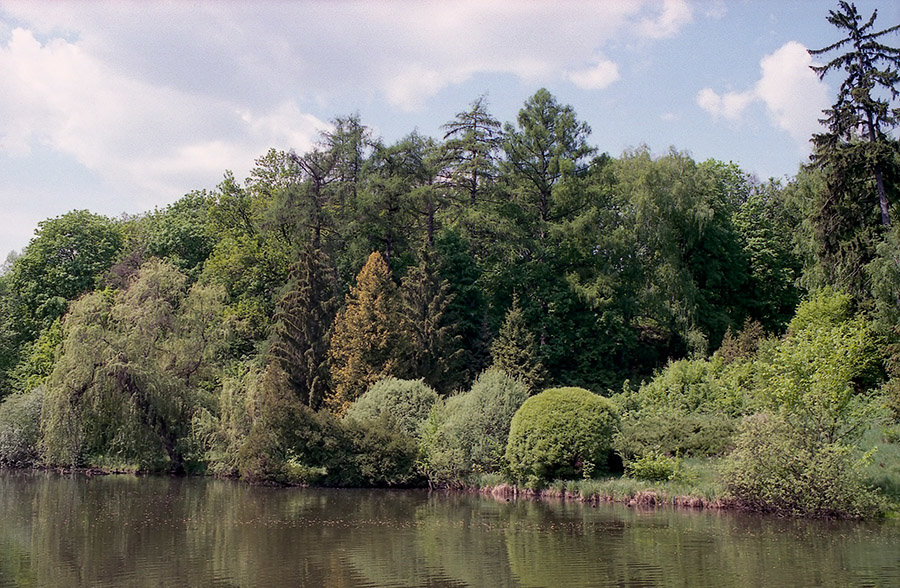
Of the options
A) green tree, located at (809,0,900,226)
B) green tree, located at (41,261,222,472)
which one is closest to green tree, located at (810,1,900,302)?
green tree, located at (809,0,900,226)

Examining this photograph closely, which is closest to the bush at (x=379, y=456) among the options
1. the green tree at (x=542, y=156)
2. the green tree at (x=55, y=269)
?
the green tree at (x=542, y=156)

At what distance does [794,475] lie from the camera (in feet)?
66.7

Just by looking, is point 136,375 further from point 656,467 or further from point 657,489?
point 657,489

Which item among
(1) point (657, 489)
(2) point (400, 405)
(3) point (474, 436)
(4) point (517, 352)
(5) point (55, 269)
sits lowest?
(1) point (657, 489)

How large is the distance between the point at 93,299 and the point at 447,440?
1843 cm

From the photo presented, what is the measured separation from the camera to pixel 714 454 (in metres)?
26.0

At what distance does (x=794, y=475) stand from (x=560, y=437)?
819cm

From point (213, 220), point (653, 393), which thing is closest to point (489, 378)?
point (653, 393)

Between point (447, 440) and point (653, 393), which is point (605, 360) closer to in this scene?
point (653, 393)

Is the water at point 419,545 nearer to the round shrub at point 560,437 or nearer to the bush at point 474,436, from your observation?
the round shrub at point 560,437

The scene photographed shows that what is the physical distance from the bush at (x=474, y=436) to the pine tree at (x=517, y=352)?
8809mm

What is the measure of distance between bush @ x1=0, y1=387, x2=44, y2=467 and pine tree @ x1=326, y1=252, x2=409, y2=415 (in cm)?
1421

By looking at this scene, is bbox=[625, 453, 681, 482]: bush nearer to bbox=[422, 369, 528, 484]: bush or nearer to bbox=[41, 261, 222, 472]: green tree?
bbox=[422, 369, 528, 484]: bush

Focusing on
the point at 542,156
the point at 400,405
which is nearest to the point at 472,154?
the point at 542,156
